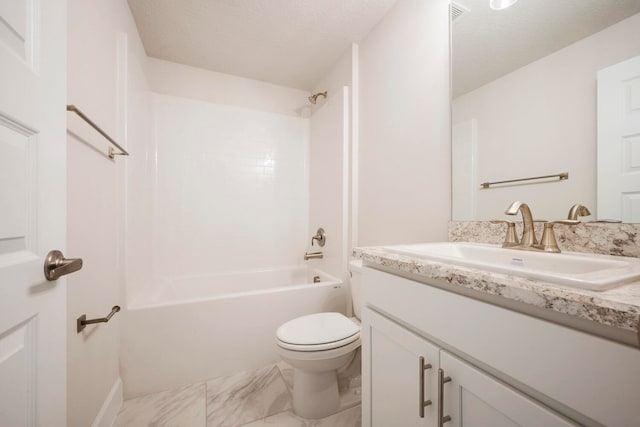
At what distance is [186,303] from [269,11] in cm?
192

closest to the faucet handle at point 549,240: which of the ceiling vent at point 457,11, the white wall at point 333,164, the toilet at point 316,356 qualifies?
the toilet at point 316,356

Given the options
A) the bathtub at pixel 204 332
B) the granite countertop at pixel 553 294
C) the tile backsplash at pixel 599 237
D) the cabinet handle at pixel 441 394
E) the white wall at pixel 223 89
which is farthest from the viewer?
the white wall at pixel 223 89

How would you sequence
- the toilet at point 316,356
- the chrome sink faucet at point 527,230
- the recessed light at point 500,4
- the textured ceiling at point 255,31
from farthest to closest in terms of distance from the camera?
1. the textured ceiling at point 255,31
2. the toilet at point 316,356
3. the recessed light at point 500,4
4. the chrome sink faucet at point 527,230

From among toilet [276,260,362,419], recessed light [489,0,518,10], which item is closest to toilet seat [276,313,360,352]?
toilet [276,260,362,419]

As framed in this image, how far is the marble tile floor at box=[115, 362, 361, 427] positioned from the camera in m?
1.22

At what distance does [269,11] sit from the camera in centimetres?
159

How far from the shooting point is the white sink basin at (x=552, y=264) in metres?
0.43

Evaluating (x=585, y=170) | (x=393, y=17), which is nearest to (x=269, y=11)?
(x=393, y=17)

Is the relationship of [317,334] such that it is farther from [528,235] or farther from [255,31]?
[255,31]

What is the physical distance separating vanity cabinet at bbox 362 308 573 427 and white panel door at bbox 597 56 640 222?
0.69 meters

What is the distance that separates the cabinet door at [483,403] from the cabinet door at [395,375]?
4 cm

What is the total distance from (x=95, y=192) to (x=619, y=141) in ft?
6.40

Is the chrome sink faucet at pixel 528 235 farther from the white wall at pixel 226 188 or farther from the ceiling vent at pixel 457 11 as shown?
the white wall at pixel 226 188

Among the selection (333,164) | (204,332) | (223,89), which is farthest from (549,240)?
(223,89)
